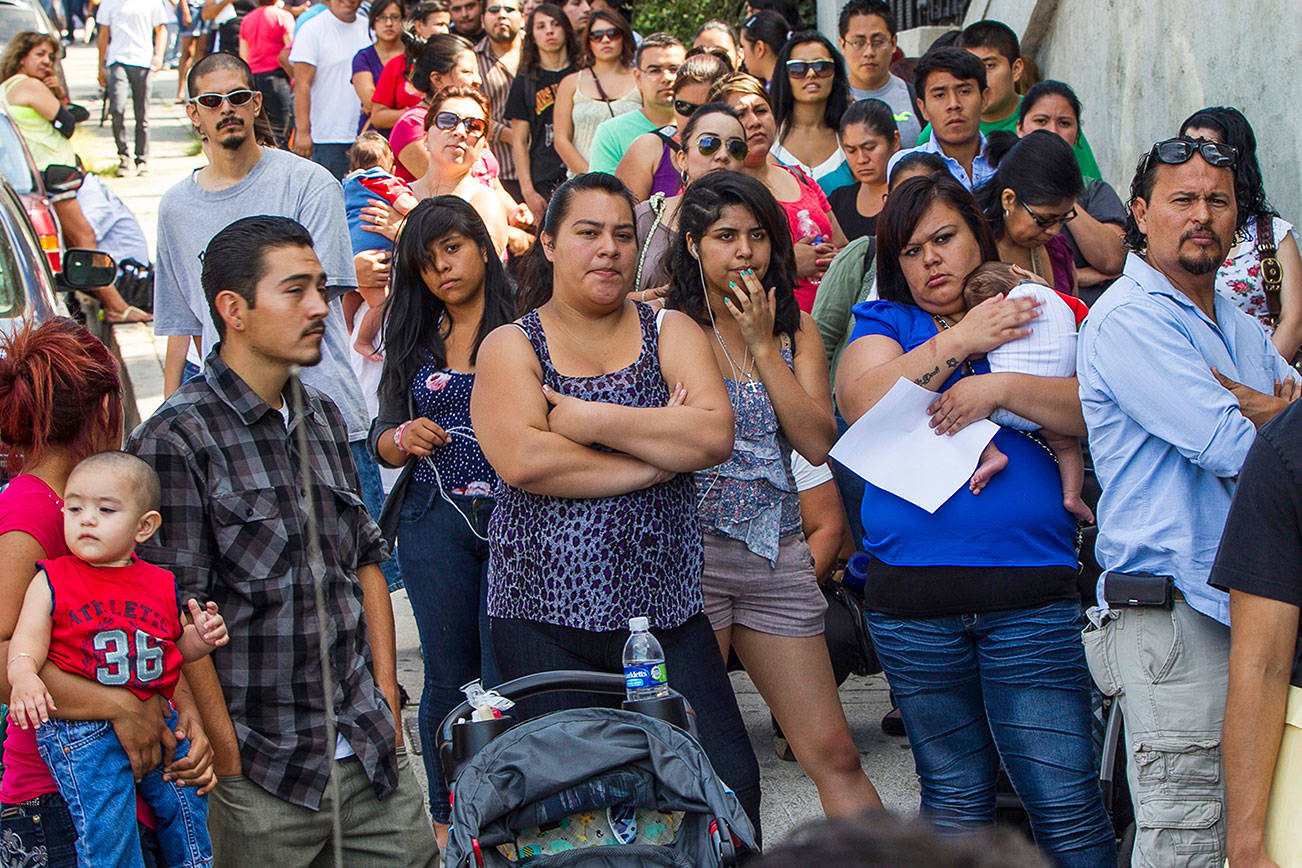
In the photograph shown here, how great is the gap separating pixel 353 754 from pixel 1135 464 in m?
1.98

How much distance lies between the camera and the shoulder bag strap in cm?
504

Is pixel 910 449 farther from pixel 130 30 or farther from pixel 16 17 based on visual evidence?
pixel 130 30

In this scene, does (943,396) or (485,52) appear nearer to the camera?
(943,396)

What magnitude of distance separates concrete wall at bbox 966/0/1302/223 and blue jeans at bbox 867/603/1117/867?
11.1 ft

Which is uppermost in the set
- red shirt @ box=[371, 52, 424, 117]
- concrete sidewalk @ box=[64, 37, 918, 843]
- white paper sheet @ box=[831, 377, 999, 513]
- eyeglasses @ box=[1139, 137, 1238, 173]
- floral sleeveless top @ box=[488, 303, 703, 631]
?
eyeglasses @ box=[1139, 137, 1238, 173]

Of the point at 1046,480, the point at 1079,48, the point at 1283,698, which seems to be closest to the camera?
the point at 1283,698

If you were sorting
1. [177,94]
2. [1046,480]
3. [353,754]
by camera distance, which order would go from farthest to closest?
[177,94]
[1046,480]
[353,754]

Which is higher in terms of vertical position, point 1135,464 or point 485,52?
point 485,52

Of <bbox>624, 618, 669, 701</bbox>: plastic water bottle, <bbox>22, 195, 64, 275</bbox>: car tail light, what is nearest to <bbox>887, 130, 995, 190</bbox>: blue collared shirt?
<bbox>624, 618, 669, 701</bbox>: plastic water bottle

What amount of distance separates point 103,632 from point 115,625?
3cm

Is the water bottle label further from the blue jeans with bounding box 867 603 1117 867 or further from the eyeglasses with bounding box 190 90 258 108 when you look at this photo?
the eyeglasses with bounding box 190 90 258 108

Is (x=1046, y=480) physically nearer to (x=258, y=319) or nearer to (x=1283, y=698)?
(x=1283, y=698)

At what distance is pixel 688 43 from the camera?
1368 cm

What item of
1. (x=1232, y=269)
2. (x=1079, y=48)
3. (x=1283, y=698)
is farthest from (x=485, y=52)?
(x=1283, y=698)
